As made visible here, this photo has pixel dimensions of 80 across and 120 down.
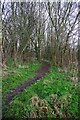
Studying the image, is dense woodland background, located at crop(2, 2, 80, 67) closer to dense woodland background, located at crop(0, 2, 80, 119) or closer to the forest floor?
dense woodland background, located at crop(0, 2, 80, 119)

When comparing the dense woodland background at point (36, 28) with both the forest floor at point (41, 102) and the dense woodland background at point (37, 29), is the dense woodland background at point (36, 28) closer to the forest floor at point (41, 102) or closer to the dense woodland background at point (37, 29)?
the dense woodland background at point (37, 29)

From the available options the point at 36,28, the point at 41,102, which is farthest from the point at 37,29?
the point at 41,102

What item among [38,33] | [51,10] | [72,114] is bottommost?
[72,114]

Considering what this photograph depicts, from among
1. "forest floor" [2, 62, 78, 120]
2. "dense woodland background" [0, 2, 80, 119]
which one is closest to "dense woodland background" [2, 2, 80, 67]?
"dense woodland background" [0, 2, 80, 119]

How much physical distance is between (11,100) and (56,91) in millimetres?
2026

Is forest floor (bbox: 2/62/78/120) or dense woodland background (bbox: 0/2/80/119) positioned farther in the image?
dense woodland background (bbox: 0/2/80/119)

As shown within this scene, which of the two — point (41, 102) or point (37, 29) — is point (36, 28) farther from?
point (41, 102)

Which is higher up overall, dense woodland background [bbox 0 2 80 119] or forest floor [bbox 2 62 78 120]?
dense woodland background [bbox 0 2 80 119]

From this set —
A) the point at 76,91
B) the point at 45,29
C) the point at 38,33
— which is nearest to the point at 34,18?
the point at 38,33

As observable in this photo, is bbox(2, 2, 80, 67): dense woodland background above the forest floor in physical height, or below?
above

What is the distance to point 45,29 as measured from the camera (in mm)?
30766

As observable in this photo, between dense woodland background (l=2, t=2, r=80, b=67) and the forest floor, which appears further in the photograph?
dense woodland background (l=2, t=2, r=80, b=67)

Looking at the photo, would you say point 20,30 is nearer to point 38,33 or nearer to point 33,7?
point 33,7

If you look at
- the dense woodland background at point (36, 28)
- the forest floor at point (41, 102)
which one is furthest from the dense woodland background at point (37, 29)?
the forest floor at point (41, 102)
